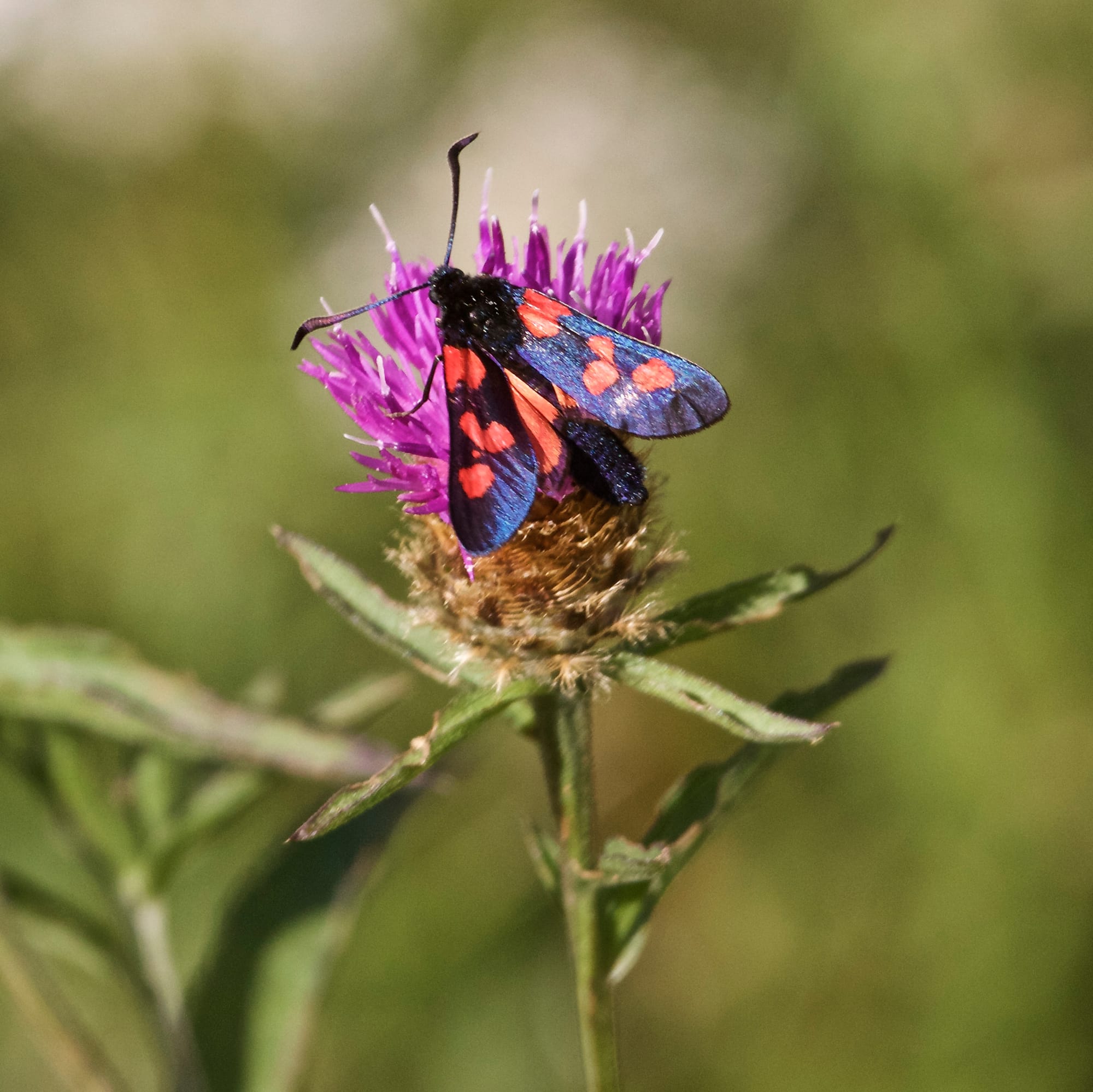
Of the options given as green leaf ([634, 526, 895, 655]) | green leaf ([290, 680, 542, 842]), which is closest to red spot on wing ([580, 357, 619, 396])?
green leaf ([634, 526, 895, 655])

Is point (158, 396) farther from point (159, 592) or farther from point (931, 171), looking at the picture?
point (931, 171)

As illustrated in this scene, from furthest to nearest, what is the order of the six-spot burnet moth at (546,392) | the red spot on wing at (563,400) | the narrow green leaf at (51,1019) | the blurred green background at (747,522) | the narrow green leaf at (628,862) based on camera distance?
the blurred green background at (747,522) → the narrow green leaf at (51,1019) → the red spot on wing at (563,400) → the six-spot burnet moth at (546,392) → the narrow green leaf at (628,862)

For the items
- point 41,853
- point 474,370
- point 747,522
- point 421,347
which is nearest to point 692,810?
point 474,370

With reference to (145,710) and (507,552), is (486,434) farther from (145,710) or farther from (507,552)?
(145,710)

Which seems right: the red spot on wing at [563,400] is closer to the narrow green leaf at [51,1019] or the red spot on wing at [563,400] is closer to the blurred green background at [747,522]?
the blurred green background at [747,522]

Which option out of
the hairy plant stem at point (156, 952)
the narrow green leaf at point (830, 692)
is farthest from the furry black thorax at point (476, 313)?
the hairy plant stem at point (156, 952)

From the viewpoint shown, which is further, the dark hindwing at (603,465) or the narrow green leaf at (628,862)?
the dark hindwing at (603,465)

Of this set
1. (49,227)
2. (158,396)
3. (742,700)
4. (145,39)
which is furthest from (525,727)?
(145,39)

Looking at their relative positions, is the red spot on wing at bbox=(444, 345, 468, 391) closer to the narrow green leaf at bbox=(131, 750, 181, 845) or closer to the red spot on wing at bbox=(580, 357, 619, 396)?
the red spot on wing at bbox=(580, 357, 619, 396)
